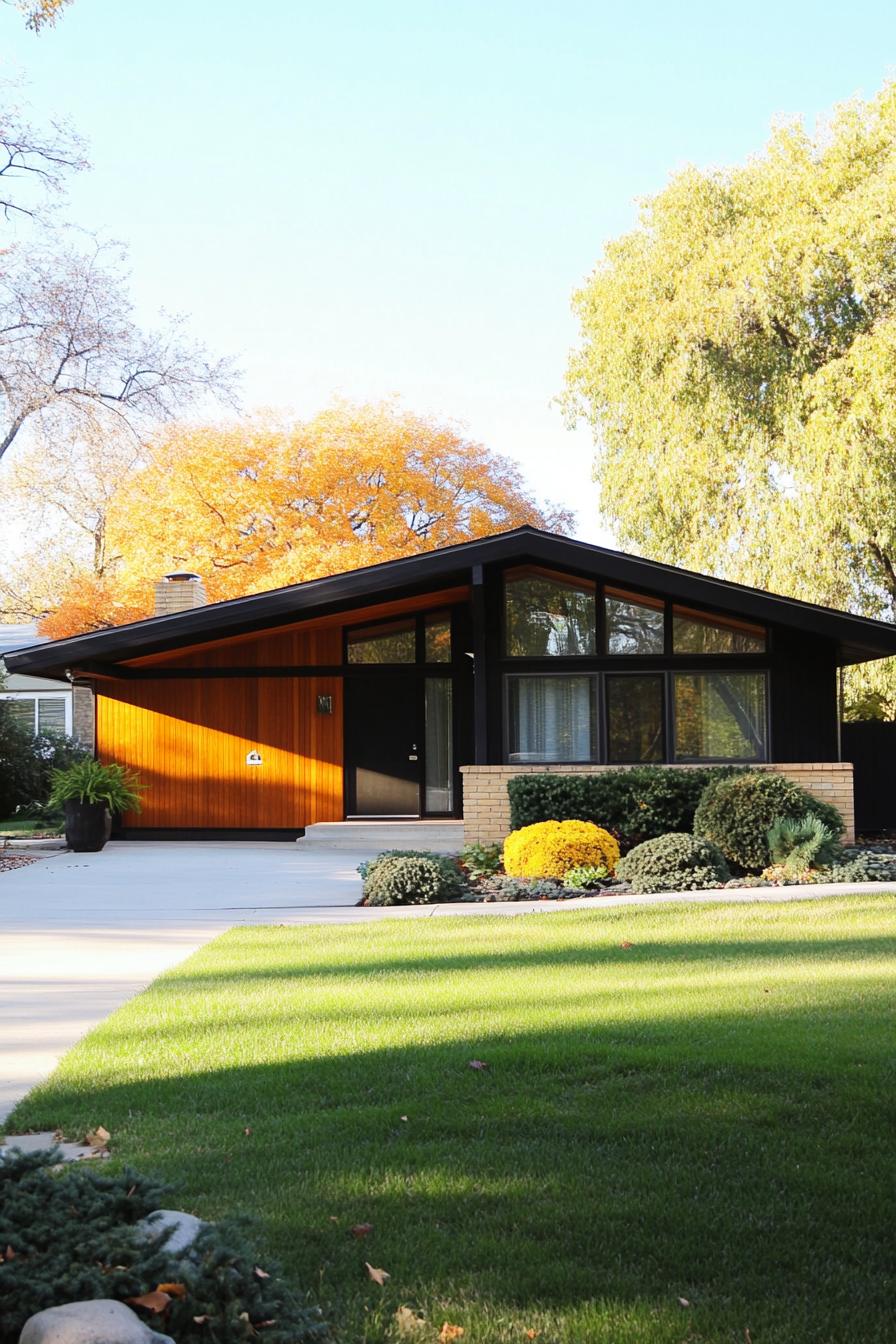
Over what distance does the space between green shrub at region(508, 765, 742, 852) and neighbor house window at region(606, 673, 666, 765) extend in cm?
148

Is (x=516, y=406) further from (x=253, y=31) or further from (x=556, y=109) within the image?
(x=253, y=31)

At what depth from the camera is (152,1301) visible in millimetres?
2727

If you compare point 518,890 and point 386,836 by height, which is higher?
point 386,836

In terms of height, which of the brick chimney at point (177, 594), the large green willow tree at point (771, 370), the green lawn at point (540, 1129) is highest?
the large green willow tree at point (771, 370)

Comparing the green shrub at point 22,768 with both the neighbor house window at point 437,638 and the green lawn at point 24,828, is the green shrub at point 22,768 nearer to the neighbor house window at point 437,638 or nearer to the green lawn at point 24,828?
the green lawn at point 24,828

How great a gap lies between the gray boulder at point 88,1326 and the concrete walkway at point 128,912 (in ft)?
8.70

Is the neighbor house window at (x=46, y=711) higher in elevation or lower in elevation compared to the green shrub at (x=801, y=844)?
higher

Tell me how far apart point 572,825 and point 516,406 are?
24044 mm

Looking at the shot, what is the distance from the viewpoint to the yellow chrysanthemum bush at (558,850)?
13258 millimetres

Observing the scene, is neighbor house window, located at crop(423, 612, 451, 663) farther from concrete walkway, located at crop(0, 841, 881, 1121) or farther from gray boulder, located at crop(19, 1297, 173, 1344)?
gray boulder, located at crop(19, 1297, 173, 1344)

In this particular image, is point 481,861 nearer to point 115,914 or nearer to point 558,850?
point 558,850

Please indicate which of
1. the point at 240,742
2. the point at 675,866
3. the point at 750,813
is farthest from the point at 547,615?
the point at 675,866

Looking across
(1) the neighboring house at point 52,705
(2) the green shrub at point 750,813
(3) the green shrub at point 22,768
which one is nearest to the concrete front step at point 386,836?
(2) the green shrub at point 750,813

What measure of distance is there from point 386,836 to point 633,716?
12.7 feet
